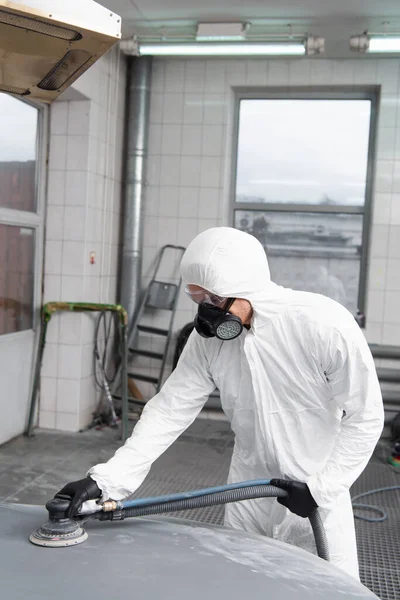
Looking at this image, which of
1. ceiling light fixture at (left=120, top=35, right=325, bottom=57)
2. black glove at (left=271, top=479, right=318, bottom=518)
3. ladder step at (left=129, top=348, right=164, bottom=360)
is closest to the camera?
black glove at (left=271, top=479, right=318, bottom=518)

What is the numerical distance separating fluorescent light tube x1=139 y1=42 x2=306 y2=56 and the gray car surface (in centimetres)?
355

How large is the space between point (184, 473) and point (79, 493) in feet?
8.10

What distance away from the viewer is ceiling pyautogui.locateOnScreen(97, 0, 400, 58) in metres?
3.78

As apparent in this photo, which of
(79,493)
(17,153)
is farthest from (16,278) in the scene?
(79,493)

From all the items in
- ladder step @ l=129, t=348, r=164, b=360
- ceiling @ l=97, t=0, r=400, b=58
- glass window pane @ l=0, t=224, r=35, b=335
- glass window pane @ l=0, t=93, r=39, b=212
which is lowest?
ladder step @ l=129, t=348, r=164, b=360

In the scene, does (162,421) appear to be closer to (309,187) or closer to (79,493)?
(79,493)

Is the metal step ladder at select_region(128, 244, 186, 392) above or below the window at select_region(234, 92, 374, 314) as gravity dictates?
below

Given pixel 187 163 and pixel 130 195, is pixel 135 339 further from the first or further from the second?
pixel 187 163

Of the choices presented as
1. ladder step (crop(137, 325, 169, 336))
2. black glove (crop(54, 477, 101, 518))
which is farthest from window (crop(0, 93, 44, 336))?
black glove (crop(54, 477, 101, 518))

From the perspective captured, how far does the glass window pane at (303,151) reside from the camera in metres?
4.98

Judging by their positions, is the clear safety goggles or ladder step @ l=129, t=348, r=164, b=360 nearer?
the clear safety goggles

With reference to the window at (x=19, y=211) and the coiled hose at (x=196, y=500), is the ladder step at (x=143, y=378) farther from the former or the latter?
the coiled hose at (x=196, y=500)

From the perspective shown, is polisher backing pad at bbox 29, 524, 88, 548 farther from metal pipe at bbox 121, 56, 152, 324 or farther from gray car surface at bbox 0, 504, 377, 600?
metal pipe at bbox 121, 56, 152, 324

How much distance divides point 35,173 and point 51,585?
146 inches
